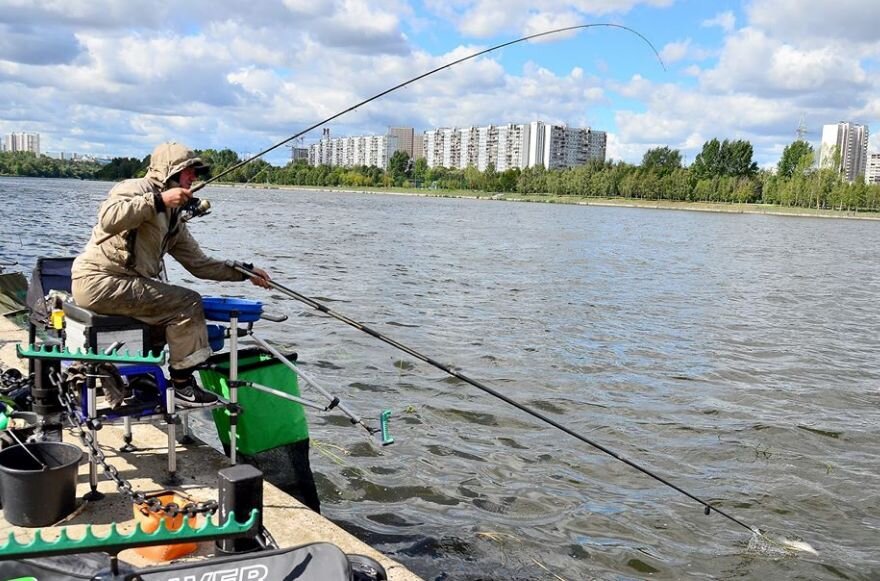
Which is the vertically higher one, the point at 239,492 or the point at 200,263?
the point at 200,263

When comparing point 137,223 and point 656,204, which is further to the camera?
point 656,204

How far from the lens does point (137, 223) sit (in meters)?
4.19

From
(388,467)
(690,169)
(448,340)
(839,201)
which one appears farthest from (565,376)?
(690,169)

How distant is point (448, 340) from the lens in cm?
1216

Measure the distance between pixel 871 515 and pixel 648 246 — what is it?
29.2 meters

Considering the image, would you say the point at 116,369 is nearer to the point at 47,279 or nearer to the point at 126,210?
the point at 126,210

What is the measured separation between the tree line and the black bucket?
105 meters

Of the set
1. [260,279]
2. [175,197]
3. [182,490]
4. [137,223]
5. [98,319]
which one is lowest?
[182,490]

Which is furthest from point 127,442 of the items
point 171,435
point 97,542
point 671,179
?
point 671,179

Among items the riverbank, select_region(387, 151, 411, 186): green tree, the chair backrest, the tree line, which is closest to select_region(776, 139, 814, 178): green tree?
the tree line

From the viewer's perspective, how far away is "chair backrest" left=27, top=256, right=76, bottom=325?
5.68 meters

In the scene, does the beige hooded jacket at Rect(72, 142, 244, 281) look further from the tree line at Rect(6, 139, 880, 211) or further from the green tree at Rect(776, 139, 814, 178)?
the green tree at Rect(776, 139, 814, 178)

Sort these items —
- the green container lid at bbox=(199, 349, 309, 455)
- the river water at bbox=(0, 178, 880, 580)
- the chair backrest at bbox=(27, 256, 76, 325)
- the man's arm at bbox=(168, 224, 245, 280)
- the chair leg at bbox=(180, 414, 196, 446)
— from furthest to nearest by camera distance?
1. the river water at bbox=(0, 178, 880, 580)
2. the chair backrest at bbox=(27, 256, 76, 325)
3. the chair leg at bbox=(180, 414, 196, 446)
4. the man's arm at bbox=(168, 224, 245, 280)
5. the green container lid at bbox=(199, 349, 309, 455)

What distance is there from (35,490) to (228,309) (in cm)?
138
